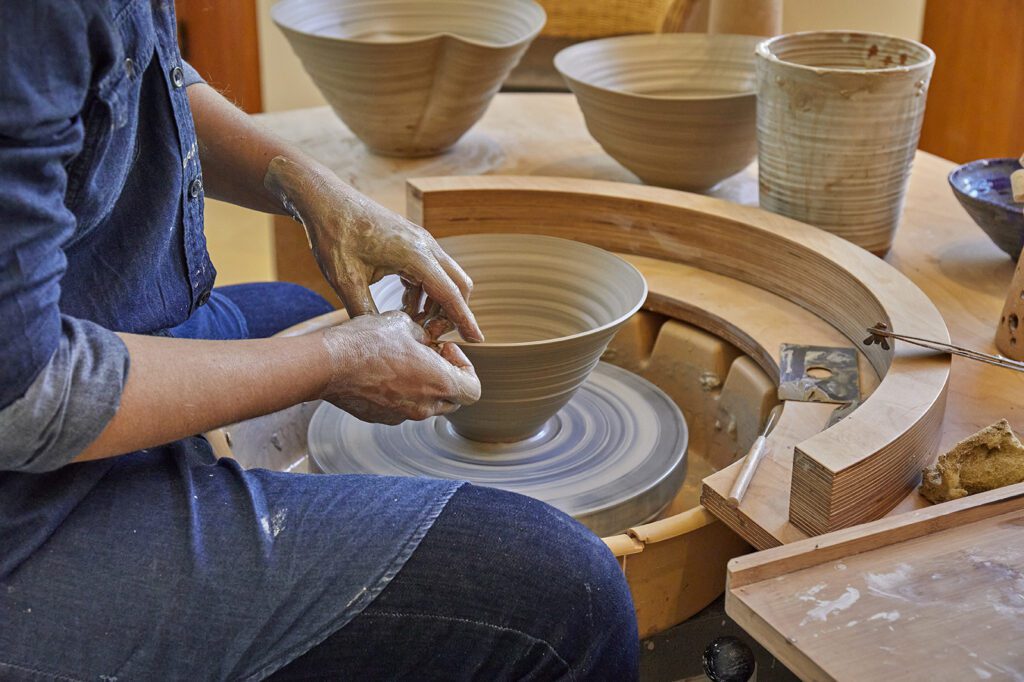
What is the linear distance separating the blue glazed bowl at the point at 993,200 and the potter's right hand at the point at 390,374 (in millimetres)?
904

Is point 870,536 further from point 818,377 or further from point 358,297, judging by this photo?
point 358,297

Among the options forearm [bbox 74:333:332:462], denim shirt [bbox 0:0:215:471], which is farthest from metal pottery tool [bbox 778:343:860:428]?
denim shirt [bbox 0:0:215:471]

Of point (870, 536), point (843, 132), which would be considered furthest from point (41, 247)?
point (843, 132)

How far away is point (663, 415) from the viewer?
1.46 metres

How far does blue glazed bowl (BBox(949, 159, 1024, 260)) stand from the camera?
→ 1522mm

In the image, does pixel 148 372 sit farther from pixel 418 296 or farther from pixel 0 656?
pixel 418 296

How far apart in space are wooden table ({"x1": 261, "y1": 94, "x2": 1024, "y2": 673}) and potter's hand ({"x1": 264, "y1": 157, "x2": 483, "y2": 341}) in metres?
0.43

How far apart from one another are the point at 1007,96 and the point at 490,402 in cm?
240

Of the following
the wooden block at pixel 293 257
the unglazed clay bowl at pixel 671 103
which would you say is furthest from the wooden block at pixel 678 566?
the wooden block at pixel 293 257

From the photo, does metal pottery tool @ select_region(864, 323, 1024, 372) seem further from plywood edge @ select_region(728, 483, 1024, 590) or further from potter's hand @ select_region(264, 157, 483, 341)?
potter's hand @ select_region(264, 157, 483, 341)

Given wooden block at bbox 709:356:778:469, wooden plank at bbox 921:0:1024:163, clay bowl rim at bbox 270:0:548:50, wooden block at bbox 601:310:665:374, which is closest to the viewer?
wooden block at bbox 709:356:778:469

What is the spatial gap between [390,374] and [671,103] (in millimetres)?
950

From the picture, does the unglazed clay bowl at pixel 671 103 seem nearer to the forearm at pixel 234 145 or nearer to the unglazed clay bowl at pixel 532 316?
the unglazed clay bowl at pixel 532 316

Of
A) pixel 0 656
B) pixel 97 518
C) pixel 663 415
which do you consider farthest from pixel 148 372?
pixel 663 415
